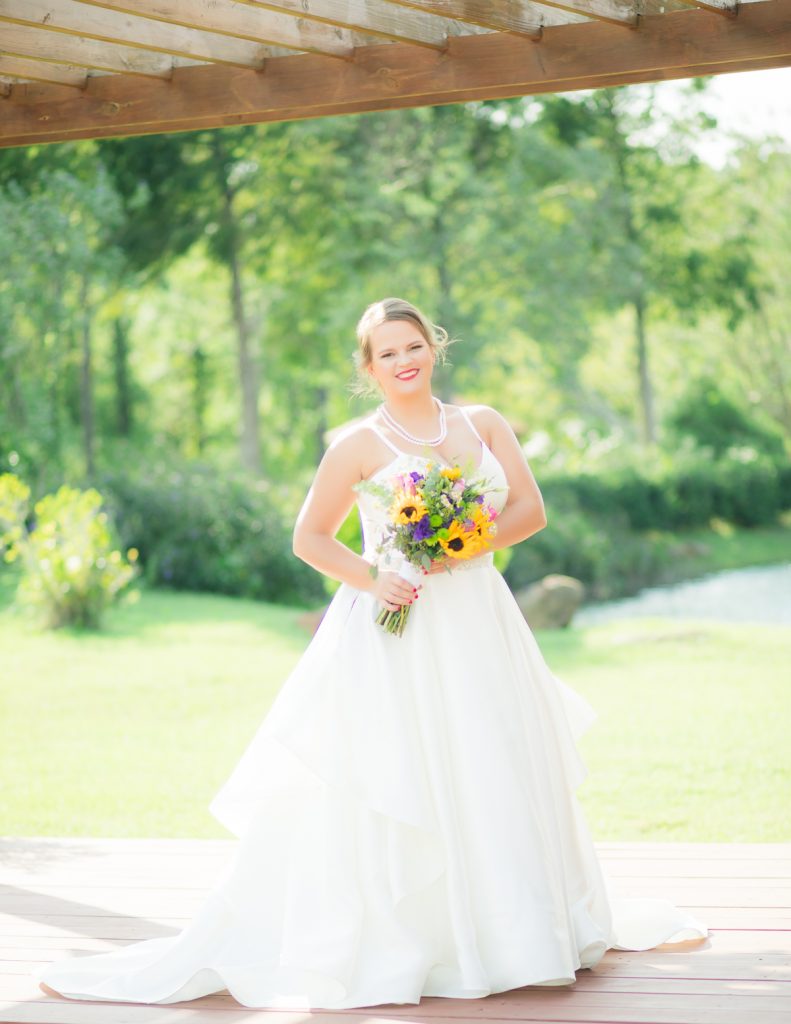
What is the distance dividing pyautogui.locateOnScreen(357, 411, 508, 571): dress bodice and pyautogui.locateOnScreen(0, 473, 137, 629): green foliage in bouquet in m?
9.50

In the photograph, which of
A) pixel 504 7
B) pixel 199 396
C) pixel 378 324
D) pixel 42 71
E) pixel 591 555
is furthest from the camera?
pixel 199 396

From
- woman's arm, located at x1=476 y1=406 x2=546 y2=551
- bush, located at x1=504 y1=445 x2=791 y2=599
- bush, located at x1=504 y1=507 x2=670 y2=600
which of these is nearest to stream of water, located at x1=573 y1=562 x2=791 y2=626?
bush, located at x1=504 y1=507 x2=670 y2=600

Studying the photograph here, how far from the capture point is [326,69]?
15.1 ft

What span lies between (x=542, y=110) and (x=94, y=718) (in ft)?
61.6

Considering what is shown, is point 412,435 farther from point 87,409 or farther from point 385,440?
point 87,409

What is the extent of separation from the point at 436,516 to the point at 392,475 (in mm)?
327

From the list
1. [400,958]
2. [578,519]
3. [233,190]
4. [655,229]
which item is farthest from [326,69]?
[655,229]

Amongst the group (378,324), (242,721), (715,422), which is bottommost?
(242,721)

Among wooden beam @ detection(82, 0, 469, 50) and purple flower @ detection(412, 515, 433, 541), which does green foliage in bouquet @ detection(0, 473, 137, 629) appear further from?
purple flower @ detection(412, 515, 433, 541)

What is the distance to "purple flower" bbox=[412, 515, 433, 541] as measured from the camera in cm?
368

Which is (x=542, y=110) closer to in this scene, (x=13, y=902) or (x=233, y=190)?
(x=233, y=190)

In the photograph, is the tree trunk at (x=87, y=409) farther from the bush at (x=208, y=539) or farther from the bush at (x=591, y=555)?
the bush at (x=591, y=555)

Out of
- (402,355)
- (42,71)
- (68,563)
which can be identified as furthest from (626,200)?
(402,355)

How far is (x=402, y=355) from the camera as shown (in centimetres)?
403
